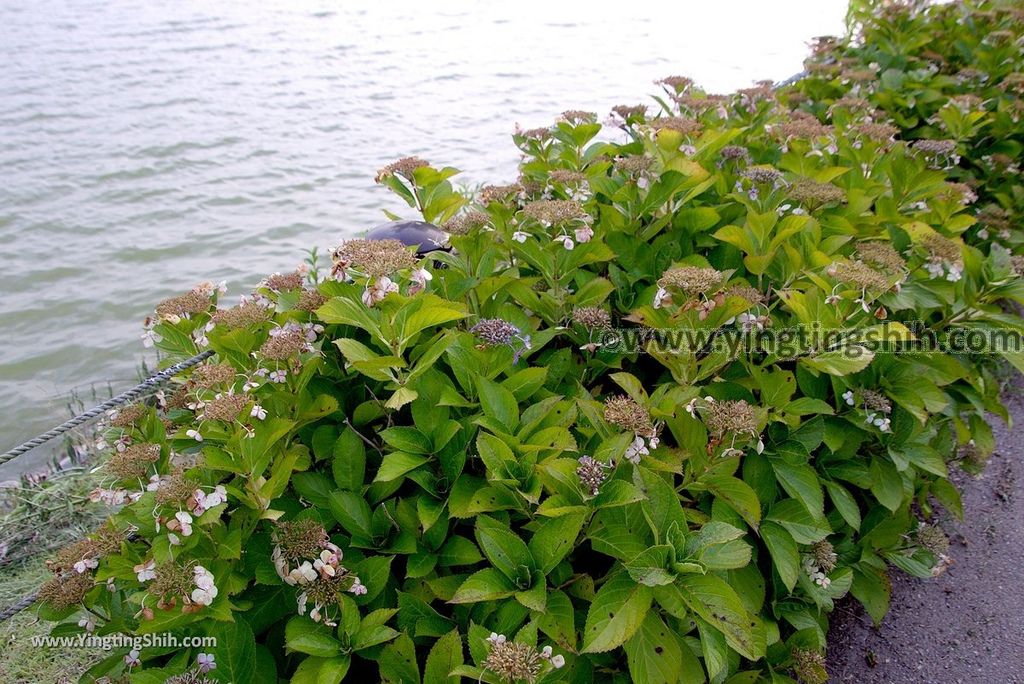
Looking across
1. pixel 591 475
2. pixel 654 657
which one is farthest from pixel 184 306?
pixel 654 657

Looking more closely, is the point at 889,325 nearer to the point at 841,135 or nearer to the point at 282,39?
the point at 841,135

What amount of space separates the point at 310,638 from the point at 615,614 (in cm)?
57

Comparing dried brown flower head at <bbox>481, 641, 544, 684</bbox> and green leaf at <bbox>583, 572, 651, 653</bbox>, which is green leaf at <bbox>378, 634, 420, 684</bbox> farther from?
green leaf at <bbox>583, 572, 651, 653</bbox>

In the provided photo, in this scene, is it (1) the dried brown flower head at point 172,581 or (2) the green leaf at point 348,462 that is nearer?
(1) the dried brown flower head at point 172,581

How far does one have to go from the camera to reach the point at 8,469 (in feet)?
14.1

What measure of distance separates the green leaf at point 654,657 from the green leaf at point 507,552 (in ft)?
0.86

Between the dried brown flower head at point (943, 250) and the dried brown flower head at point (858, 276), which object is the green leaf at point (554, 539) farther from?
the dried brown flower head at point (943, 250)

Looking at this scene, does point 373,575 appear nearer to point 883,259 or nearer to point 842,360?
point 842,360

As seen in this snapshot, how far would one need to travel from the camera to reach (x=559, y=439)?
4.74 feet

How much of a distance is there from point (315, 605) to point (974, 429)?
7.95ft

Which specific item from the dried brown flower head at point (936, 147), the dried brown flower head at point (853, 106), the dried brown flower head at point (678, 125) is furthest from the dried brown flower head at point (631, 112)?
the dried brown flower head at point (936, 147)

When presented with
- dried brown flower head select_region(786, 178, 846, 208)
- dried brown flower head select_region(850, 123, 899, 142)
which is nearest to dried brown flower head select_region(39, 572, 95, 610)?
dried brown flower head select_region(786, 178, 846, 208)

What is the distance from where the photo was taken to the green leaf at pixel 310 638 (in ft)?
4.12

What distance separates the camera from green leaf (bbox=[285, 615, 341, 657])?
1256 mm
